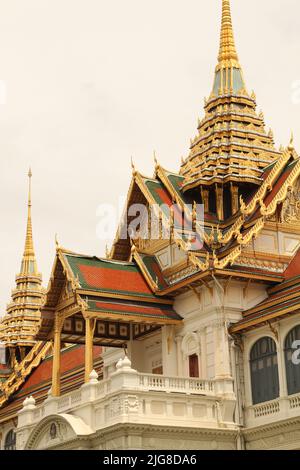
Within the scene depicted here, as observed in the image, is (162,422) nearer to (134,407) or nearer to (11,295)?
(134,407)

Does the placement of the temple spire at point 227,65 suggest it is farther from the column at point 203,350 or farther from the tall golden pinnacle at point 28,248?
the tall golden pinnacle at point 28,248

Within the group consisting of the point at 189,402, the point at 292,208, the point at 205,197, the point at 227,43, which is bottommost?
the point at 189,402

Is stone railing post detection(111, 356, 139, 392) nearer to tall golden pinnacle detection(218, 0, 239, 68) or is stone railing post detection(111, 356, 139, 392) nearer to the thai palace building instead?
the thai palace building

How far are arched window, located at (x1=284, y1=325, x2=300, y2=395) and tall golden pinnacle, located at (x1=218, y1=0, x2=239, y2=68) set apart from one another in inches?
581

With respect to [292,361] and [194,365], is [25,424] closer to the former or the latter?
[194,365]

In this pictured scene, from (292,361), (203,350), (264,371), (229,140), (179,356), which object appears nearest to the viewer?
(292,361)

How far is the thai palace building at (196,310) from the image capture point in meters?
28.9

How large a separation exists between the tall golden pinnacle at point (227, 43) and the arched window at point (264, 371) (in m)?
14.3

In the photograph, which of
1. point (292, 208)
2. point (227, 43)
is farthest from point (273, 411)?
point (227, 43)

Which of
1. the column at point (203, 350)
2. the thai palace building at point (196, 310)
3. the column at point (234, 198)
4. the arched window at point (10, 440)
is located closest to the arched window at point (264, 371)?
the thai palace building at point (196, 310)

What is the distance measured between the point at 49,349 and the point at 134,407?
78.4 ft

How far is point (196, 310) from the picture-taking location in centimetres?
3195

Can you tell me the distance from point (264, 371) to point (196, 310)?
312 cm

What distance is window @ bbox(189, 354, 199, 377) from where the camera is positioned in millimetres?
31500
